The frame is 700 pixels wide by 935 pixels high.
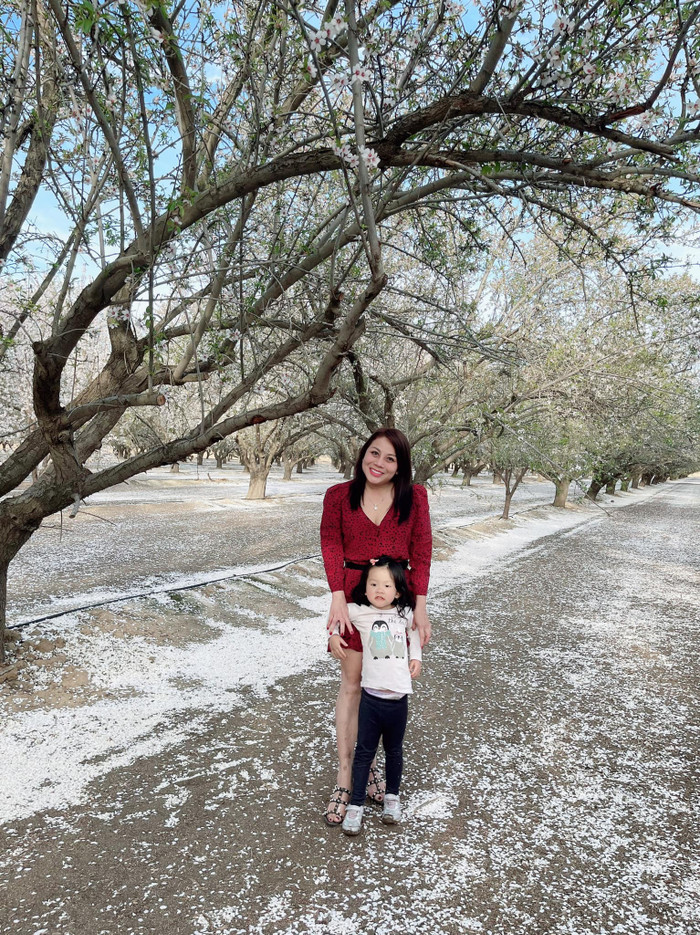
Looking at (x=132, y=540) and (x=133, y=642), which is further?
(x=132, y=540)

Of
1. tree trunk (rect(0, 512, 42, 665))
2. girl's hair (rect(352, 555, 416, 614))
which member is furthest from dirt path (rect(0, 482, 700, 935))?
tree trunk (rect(0, 512, 42, 665))

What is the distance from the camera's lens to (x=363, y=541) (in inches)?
113

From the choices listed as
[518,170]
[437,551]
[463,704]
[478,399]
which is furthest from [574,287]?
[463,704]

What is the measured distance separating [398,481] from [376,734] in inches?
50.2

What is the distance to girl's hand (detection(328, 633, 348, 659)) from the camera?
2793 mm

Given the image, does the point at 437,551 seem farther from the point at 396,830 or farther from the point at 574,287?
the point at 396,830

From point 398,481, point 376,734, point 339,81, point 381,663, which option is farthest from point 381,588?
point 339,81

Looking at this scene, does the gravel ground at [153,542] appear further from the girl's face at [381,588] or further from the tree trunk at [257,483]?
the girl's face at [381,588]

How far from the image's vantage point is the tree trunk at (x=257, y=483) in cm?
2156

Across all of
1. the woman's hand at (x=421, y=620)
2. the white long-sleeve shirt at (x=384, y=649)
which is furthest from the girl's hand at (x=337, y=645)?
the woman's hand at (x=421, y=620)

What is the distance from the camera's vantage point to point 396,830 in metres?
2.84

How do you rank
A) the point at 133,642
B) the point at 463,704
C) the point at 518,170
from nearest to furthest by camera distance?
1. the point at 518,170
2. the point at 463,704
3. the point at 133,642

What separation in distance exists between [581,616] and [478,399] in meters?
4.28

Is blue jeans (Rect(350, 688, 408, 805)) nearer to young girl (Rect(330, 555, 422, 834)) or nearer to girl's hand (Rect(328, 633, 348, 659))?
young girl (Rect(330, 555, 422, 834))
